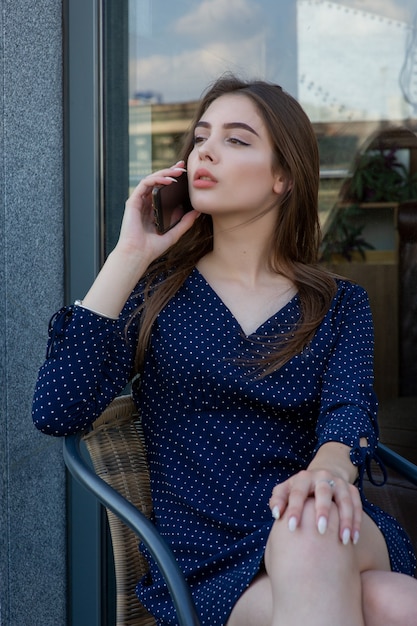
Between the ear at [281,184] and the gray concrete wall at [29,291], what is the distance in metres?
0.86

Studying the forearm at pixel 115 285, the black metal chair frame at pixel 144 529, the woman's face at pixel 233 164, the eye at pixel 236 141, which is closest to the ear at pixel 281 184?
the woman's face at pixel 233 164

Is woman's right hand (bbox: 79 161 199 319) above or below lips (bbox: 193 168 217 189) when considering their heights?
below

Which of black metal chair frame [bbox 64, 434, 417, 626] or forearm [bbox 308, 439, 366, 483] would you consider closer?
black metal chair frame [bbox 64, 434, 417, 626]

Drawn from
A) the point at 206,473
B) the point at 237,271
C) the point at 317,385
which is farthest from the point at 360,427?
the point at 237,271

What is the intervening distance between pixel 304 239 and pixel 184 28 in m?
0.99

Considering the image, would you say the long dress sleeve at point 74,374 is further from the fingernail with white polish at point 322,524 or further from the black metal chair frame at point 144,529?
the fingernail with white polish at point 322,524

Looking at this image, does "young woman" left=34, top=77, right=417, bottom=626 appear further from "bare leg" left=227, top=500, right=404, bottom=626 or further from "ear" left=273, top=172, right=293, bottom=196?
"bare leg" left=227, top=500, right=404, bottom=626

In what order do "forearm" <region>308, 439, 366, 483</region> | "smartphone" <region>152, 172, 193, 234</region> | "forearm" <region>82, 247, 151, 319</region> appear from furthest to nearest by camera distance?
"smartphone" <region>152, 172, 193, 234</region> < "forearm" <region>82, 247, 151, 319</region> < "forearm" <region>308, 439, 366, 483</region>

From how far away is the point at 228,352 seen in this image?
2.09m

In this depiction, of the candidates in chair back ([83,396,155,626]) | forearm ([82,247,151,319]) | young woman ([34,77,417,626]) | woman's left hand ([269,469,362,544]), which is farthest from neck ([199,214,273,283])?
woman's left hand ([269,469,362,544])

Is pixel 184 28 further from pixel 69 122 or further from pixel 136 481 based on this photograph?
pixel 136 481

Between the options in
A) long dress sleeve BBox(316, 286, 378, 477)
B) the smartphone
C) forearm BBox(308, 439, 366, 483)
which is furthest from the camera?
the smartphone

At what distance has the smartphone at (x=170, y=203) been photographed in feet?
7.04

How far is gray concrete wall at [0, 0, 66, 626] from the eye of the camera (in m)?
2.70
